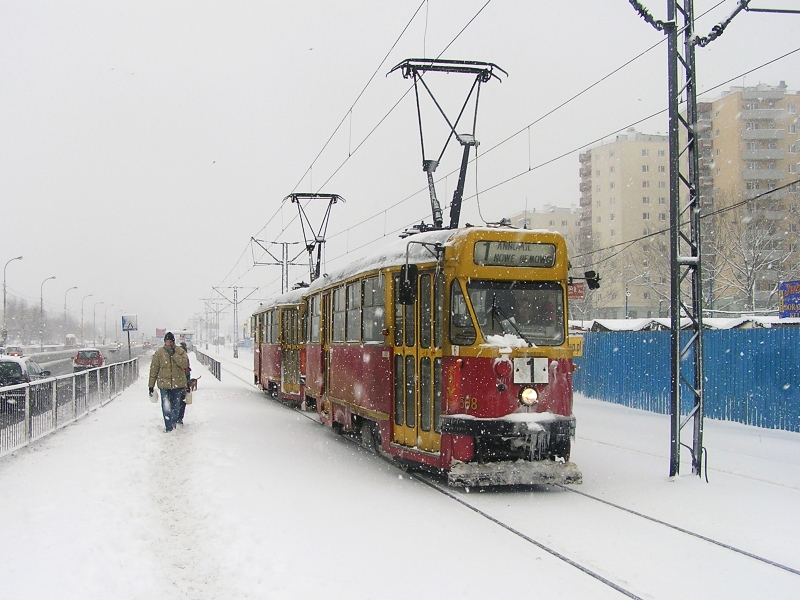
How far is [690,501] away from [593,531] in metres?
2.08

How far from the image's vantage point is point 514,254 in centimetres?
930

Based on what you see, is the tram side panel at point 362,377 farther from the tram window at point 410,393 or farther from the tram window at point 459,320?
the tram window at point 459,320

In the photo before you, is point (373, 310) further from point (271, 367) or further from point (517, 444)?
point (271, 367)

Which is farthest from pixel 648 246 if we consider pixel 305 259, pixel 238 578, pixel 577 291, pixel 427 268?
pixel 238 578

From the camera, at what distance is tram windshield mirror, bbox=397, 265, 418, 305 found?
902cm

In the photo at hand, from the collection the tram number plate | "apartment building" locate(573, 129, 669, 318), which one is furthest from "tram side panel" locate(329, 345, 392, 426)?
"apartment building" locate(573, 129, 669, 318)

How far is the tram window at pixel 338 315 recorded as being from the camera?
1331 cm

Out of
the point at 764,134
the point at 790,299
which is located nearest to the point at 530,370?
the point at 790,299

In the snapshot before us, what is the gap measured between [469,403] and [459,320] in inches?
38.6

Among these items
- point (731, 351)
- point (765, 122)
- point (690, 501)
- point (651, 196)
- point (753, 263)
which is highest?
point (765, 122)

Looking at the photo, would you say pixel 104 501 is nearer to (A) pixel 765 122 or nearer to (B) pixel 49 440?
(B) pixel 49 440

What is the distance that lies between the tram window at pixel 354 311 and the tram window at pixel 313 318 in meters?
3.14

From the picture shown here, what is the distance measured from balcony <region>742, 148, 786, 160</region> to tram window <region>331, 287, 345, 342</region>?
221 ft

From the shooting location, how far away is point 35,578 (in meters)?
5.39
